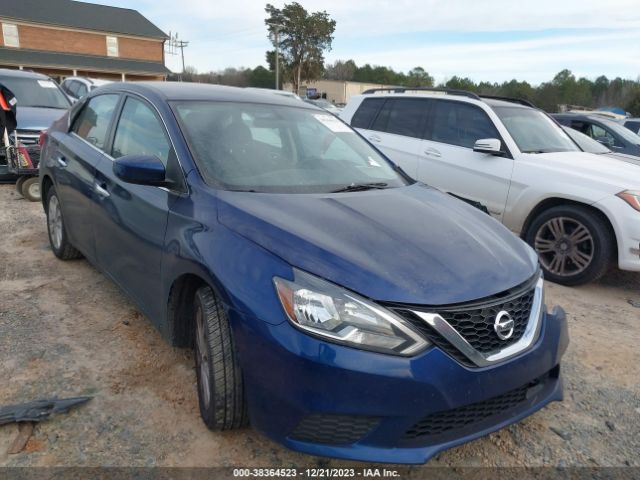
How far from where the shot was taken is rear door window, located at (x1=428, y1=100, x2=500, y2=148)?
573cm

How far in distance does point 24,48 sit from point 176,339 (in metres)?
47.1

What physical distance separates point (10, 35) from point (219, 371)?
47944mm

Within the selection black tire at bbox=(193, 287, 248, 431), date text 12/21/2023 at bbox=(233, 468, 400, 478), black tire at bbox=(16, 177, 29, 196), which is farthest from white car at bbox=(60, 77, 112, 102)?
date text 12/21/2023 at bbox=(233, 468, 400, 478)

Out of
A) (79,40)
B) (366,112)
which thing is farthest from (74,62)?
(366,112)

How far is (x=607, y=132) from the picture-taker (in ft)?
34.0

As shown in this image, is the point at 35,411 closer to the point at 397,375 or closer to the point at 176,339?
the point at 176,339

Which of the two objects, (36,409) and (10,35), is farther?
(10,35)

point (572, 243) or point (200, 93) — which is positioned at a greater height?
point (200, 93)

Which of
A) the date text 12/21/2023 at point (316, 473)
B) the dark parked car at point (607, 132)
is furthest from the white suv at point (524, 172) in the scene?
the dark parked car at point (607, 132)

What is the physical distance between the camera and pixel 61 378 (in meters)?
2.85

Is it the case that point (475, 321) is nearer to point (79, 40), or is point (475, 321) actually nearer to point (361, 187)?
point (361, 187)

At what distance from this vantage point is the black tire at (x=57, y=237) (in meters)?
4.41

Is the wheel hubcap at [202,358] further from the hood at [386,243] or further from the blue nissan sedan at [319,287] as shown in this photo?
the hood at [386,243]

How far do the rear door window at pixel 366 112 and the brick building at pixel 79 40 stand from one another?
130ft
